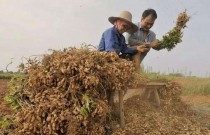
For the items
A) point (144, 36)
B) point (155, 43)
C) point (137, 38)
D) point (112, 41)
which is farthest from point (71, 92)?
point (144, 36)

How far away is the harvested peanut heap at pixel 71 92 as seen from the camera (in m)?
5.13

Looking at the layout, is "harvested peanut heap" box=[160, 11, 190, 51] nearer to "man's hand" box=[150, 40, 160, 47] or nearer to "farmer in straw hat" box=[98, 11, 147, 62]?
"man's hand" box=[150, 40, 160, 47]

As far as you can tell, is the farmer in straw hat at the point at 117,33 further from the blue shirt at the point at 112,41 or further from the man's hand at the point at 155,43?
the man's hand at the point at 155,43

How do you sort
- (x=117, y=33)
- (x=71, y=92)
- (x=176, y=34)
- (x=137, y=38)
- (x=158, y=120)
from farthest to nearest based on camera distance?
(x=137, y=38)
(x=176, y=34)
(x=117, y=33)
(x=158, y=120)
(x=71, y=92)

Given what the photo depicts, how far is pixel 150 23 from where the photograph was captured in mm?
7742

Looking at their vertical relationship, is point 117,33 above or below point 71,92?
above

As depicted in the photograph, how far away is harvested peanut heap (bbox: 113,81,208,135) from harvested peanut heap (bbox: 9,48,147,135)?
0.64 metres

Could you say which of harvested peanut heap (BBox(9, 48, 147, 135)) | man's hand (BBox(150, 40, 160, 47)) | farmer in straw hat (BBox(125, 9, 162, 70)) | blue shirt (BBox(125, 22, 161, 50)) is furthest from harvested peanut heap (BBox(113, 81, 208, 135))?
blue shirt (BBox(125, 22, 161, 50))

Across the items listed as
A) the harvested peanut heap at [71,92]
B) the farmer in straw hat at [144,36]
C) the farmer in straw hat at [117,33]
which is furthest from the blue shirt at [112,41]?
the harvested peanut heap at [71,92]

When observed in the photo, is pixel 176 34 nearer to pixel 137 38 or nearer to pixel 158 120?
pixel 137 38

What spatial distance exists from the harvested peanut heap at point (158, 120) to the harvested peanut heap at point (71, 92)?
637mm

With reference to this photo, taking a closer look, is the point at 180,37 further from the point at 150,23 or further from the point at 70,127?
the point at 70,127

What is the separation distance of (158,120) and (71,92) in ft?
5.64

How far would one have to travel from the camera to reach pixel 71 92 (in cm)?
521
